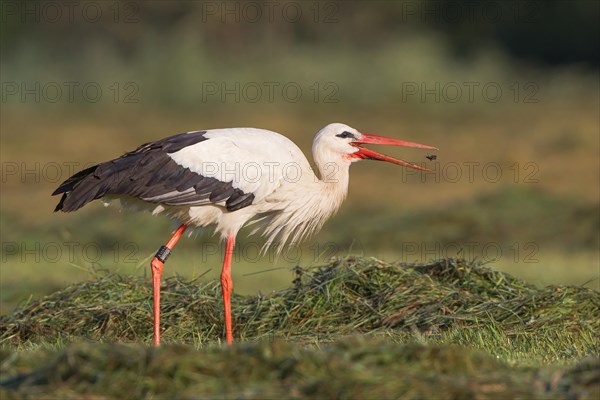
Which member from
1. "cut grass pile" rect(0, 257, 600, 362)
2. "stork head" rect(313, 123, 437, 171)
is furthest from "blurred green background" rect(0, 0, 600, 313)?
"stork head" rect(313, 123, 437, 171)

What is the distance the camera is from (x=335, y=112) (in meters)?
27.4

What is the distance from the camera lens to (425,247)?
14.3 metres

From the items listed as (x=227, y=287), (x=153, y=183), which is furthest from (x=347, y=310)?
(x=153, y=183)

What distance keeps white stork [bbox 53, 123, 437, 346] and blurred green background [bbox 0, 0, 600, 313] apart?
9.01ft

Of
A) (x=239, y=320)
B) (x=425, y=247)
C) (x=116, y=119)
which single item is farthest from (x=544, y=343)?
(x=116, y=119)

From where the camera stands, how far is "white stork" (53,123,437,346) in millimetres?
7762

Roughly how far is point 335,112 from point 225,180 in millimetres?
19528

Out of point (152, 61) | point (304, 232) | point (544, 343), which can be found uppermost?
point (152, 61)

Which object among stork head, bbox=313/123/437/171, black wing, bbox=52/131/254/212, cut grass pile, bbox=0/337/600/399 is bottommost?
cut grass pile, bbox=0/337/600/399

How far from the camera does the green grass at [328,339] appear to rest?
452cm

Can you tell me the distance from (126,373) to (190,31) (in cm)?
2787

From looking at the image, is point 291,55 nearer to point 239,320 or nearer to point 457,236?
point 457,236

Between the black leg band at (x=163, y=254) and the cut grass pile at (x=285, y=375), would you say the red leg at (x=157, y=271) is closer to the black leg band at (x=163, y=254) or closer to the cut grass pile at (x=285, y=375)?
the black leg band at (x=163, y=254)

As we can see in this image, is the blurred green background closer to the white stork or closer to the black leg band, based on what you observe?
the black leg band
